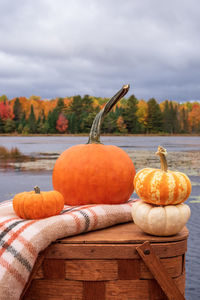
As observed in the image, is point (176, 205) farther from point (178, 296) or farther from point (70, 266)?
point (70, 266)

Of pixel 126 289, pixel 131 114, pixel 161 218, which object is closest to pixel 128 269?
pixel 126 289

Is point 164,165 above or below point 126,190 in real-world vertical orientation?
above

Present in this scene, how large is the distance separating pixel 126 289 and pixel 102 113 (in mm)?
1603

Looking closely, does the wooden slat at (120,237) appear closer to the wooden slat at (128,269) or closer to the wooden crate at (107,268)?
the wooden crate at (107,268)

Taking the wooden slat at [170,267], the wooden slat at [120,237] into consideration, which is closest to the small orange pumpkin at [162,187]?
the wooden slat at [120,237]

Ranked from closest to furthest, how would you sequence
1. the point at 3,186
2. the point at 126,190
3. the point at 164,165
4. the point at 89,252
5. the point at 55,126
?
the point at 89,252
the point at 164,165
the point at 126,190
the point at 3,186
the point at 55,126

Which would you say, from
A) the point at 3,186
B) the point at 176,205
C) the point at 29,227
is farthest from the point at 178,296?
the point at 3,186

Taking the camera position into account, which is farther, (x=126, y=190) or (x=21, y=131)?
(x=21, y=131)

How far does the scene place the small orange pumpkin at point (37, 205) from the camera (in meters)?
2.59

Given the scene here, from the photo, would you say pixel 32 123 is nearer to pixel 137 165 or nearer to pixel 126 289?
pixel 137 165

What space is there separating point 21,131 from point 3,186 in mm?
67907

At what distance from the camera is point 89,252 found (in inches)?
92.8

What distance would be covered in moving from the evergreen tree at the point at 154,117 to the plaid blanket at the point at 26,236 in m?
70.2

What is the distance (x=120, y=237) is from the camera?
2.45 metres
